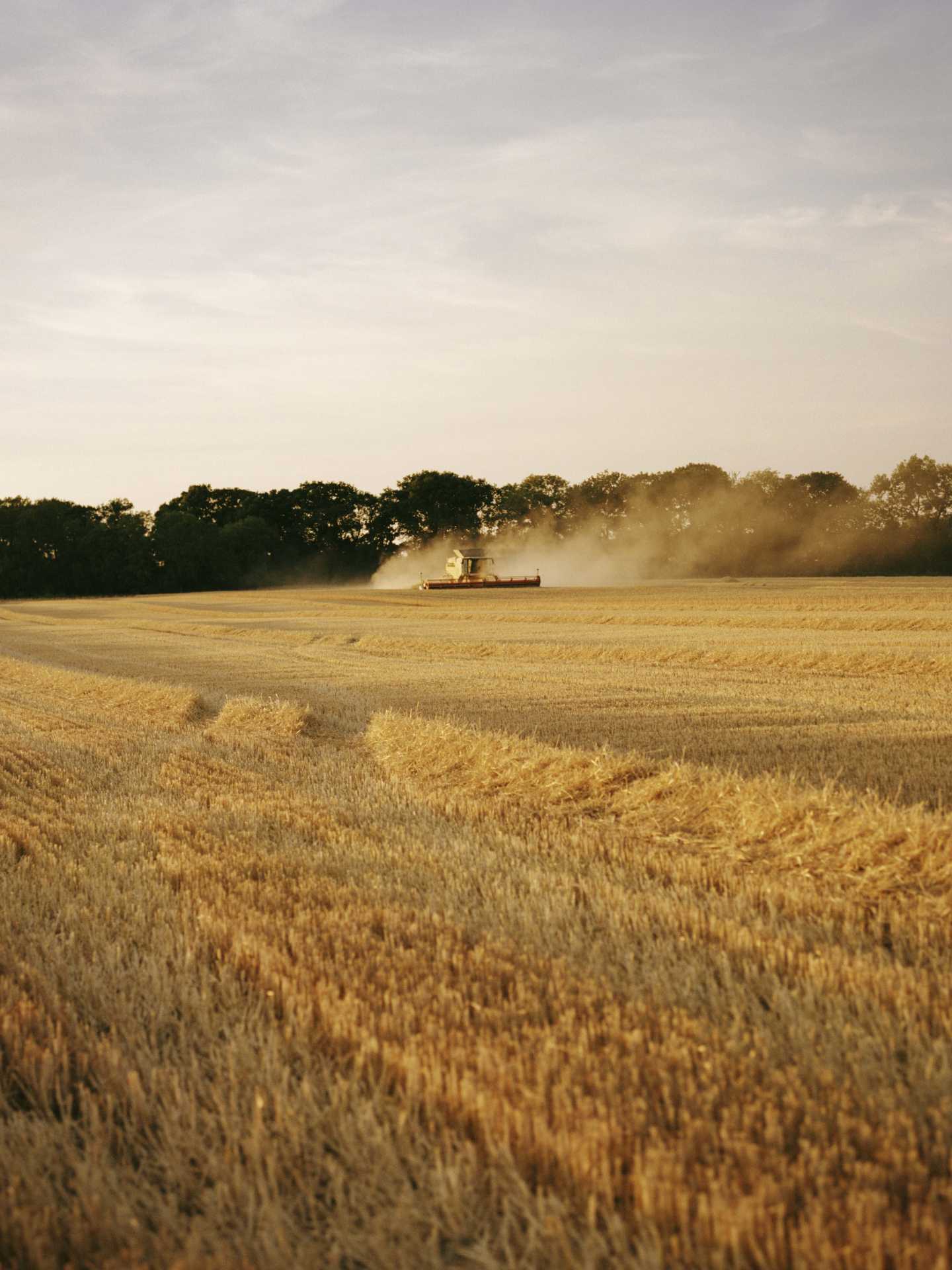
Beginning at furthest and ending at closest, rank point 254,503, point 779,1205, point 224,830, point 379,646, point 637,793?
point 254,503 → point 379,646 → point 637,793 → point 224,830 → point 779,1205

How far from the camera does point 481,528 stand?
10550 centimetres

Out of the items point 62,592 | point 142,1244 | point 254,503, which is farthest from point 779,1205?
point 254,503

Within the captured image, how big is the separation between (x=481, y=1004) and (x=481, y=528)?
102544mm

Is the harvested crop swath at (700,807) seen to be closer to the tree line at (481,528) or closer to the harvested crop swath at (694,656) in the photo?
the harvested crop swath at (694,656)

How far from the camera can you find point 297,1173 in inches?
109

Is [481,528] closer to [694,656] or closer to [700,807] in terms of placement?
[694,656]

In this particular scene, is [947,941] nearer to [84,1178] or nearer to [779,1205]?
[779,1205]

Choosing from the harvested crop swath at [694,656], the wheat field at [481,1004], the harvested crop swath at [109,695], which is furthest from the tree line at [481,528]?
the wheat field at [481,1004]

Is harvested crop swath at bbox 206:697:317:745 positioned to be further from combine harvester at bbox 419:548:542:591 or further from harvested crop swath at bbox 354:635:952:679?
combine harvester at bbox 419:548:542:591

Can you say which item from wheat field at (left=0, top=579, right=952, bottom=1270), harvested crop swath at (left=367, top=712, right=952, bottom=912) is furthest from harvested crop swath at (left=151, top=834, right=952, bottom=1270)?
harvested crop swath at (left=367, top=712, right=952, bottom=912)

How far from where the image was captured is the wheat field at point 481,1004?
8.45 ft

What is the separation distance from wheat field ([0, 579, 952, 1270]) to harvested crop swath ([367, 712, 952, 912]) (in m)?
0.03

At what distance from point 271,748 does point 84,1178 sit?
787 centimetres

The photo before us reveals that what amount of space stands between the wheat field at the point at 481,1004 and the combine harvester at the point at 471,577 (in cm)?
5072
